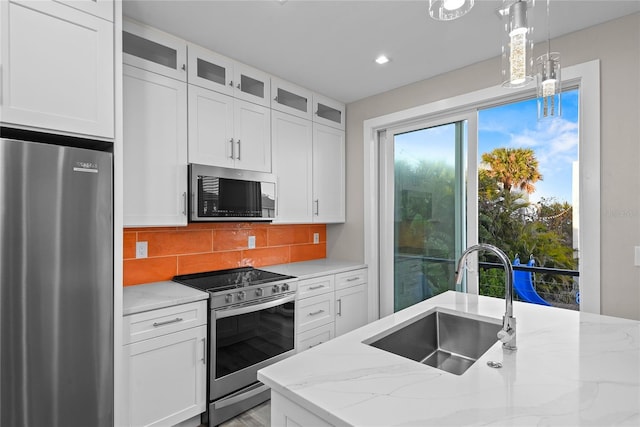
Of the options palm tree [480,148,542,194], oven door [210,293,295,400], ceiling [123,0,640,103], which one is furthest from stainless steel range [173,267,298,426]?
palm tree [480,148,542,194]

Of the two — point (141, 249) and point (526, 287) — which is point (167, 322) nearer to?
point (141, 249)

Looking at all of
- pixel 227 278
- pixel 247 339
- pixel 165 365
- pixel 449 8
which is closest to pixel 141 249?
pixel 227 278

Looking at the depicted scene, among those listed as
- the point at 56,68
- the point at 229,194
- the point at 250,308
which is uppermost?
the point at 56,68

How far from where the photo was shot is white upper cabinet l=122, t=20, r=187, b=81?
79.9 inches

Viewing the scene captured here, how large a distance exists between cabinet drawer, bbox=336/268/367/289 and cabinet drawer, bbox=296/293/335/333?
0.55 ft

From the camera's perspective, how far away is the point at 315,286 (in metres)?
2.75

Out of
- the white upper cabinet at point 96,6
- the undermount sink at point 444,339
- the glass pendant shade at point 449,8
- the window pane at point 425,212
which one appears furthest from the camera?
the window pane at point 425,212

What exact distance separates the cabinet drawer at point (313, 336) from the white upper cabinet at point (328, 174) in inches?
39.9

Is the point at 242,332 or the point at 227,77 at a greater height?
the point at 227,77

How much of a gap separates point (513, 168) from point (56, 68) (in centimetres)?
475

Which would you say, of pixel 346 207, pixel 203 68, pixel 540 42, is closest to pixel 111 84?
pixel 203 68

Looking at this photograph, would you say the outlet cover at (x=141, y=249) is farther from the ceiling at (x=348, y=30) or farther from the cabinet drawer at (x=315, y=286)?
the ceiling at (x=348, y=30)

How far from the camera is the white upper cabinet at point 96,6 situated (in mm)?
1550

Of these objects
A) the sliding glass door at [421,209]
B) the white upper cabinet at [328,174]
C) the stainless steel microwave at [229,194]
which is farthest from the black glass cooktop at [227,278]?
the sliding glass door at [421,209]
